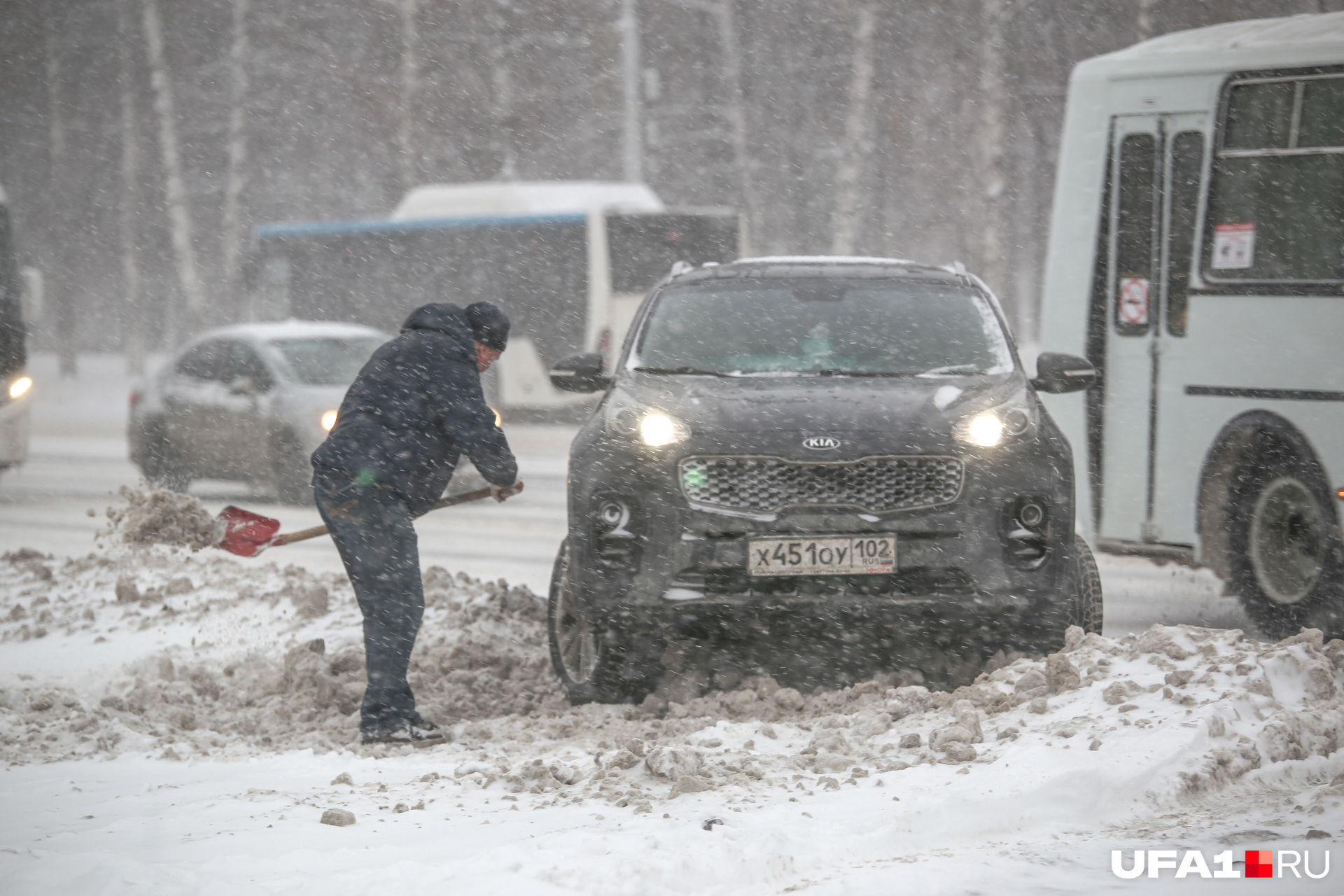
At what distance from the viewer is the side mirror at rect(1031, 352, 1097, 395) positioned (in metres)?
6.87

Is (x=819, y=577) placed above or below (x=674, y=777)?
above

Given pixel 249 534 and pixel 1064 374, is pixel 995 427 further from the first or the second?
pixel 249 534

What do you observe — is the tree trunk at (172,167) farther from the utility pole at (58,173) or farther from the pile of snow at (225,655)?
the pile of snow at (225,655)

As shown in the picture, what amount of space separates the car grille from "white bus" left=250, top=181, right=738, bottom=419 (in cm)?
1525

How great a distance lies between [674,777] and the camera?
15.6ft

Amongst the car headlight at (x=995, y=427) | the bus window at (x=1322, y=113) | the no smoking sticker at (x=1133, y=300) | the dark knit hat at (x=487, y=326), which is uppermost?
the bus window at (x=1322, y=113)

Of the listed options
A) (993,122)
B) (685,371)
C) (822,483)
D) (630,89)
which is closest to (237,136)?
(630,89)

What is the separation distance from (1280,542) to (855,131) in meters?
24.1

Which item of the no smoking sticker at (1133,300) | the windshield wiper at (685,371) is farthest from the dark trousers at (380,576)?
the no smoking sticker at (1133,300)

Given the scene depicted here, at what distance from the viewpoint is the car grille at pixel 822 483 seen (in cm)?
584

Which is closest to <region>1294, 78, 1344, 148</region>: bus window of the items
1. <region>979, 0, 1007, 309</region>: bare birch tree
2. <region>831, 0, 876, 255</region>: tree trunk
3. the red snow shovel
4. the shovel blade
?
the red snow shovel

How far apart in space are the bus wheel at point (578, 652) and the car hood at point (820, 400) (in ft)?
2.38

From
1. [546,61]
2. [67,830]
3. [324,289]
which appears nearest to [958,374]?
[67,830]

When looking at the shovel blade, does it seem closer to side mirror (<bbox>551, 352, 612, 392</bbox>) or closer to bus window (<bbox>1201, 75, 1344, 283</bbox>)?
side mirror (<bbox>551, 352, 612, 392</bbox>)
